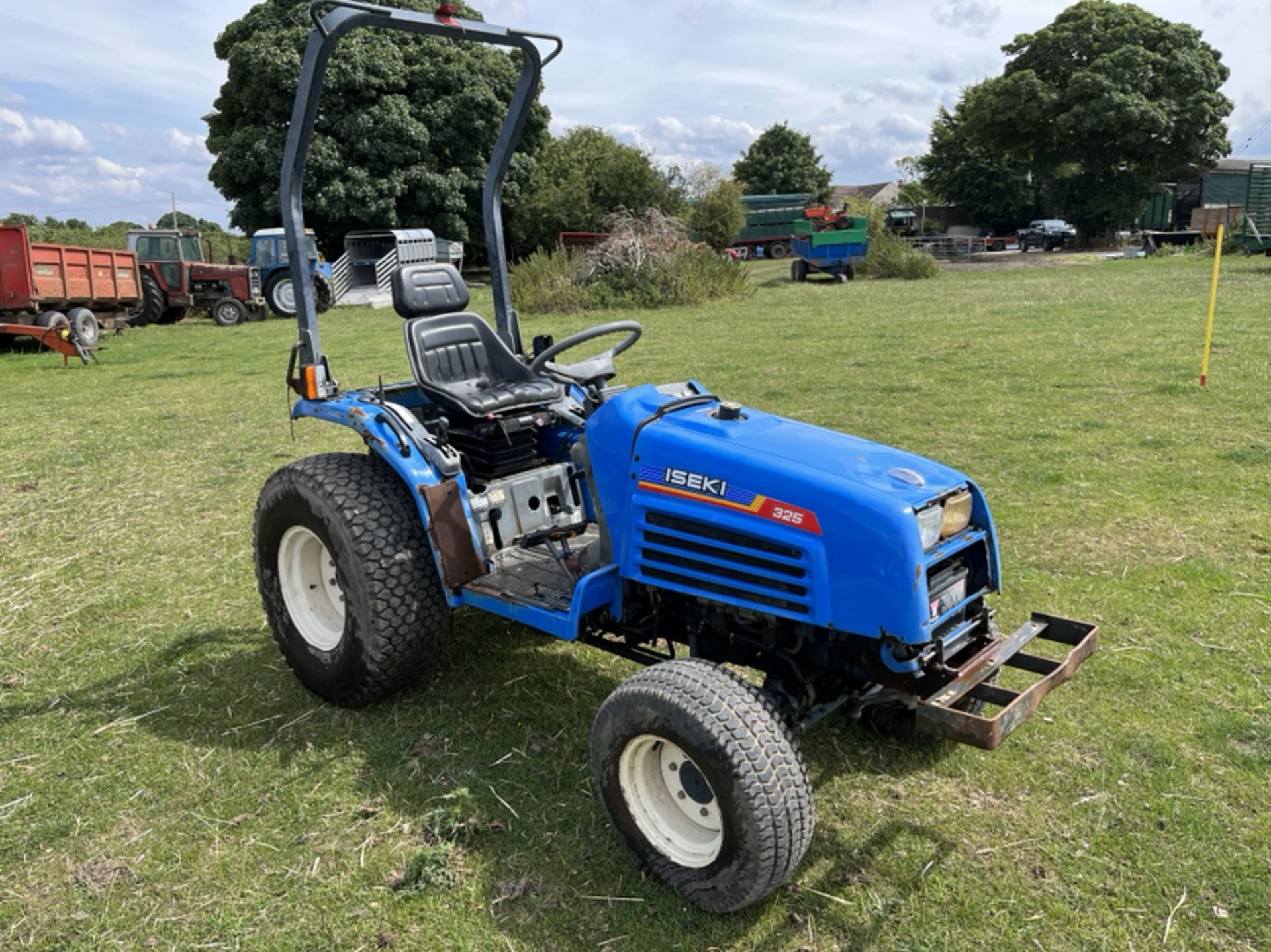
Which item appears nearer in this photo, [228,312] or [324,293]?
[228,312]

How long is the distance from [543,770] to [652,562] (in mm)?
891

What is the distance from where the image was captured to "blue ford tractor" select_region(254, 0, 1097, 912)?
2475 millimetres

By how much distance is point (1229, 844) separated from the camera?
2.71 metres

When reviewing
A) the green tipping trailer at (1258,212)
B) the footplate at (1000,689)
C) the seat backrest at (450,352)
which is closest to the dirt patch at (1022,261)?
the green tipping trailer at (1258,212)

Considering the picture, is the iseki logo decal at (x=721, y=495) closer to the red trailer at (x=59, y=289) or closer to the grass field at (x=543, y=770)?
the grass field at (x=543, y=770)

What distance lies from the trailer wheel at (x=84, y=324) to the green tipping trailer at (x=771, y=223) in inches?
1088

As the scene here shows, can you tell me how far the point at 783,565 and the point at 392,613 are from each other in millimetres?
1486

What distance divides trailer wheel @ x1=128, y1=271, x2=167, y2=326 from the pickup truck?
29.8m

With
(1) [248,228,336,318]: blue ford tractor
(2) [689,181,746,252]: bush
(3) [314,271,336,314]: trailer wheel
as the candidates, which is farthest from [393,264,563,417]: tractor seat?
(2) [689,181,746,252]: bush

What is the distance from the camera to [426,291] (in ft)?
13.6

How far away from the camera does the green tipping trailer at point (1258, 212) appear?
2505cm

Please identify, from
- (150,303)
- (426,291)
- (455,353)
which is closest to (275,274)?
(150,303)

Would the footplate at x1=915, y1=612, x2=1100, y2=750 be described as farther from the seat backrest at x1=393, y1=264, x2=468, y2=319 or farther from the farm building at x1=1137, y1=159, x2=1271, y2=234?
the farm building at x1=1137, y1=159, x2=1271, y2=234

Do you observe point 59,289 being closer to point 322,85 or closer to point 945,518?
point 322,85
